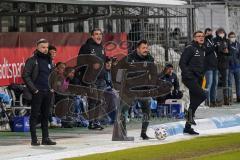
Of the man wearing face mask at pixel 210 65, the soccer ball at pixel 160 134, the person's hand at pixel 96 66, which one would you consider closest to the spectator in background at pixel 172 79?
the man wearing face mask at pixel 210 65

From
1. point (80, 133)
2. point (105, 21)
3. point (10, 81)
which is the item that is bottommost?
point (80, 133)

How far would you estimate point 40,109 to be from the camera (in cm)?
1436

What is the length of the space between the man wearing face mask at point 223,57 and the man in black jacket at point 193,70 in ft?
20.2

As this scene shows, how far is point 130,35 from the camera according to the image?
23.0m

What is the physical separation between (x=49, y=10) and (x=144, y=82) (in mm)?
5606

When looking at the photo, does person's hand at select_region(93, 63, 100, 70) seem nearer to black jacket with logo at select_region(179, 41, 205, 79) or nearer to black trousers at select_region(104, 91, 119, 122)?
black trousers at select_region(104, 91, 119, 122)

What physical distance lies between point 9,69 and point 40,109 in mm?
3268

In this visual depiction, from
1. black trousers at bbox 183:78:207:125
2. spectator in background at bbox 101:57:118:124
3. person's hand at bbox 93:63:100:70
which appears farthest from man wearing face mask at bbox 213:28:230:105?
person's hand at bbox 93:63:100:70

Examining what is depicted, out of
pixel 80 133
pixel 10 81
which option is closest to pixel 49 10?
pixel 10 81

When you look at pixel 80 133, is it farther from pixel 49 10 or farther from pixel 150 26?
pixel 150 26

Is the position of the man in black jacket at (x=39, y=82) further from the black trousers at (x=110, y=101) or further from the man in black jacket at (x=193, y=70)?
the man in black jacket at (x=193, y=70)

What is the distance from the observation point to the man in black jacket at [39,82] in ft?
45.9

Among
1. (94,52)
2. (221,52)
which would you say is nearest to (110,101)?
(94,52)

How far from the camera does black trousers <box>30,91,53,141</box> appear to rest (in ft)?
46.3
